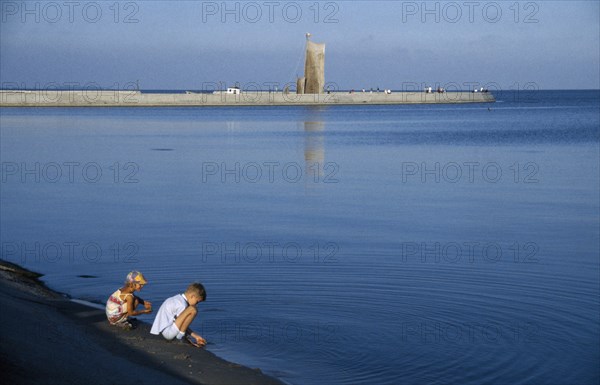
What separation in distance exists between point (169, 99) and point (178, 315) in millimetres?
82698

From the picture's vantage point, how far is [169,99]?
3551 inches

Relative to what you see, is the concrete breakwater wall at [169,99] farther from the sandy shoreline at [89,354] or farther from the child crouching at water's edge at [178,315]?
the child crouching at water's edge at [178,315]

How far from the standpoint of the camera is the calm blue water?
9.35 metres

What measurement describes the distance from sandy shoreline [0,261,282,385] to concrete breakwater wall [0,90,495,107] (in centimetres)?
7526

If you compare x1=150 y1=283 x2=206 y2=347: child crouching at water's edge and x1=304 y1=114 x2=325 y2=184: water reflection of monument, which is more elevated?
x1=304 y1=114 x2=325 y2=184: water reflection of monument

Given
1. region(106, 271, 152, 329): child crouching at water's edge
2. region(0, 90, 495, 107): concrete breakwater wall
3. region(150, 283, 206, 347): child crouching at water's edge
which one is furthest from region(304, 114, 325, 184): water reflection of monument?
region(0, 90, 495, 107): concrete breakwater wall

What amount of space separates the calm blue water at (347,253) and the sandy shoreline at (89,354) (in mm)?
740

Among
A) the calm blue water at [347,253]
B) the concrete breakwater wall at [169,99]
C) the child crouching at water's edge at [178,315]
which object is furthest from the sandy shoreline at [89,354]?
the concrete breakwater wall at [169,99]

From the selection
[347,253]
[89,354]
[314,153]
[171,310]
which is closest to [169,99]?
[314,153]

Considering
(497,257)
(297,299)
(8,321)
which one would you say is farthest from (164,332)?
(497,257)

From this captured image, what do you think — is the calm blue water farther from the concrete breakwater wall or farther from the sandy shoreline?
the concrete breakwater wall

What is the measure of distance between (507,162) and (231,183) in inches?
422

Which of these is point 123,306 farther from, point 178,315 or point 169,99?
point 169,99

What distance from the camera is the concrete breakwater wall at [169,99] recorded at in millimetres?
82750
